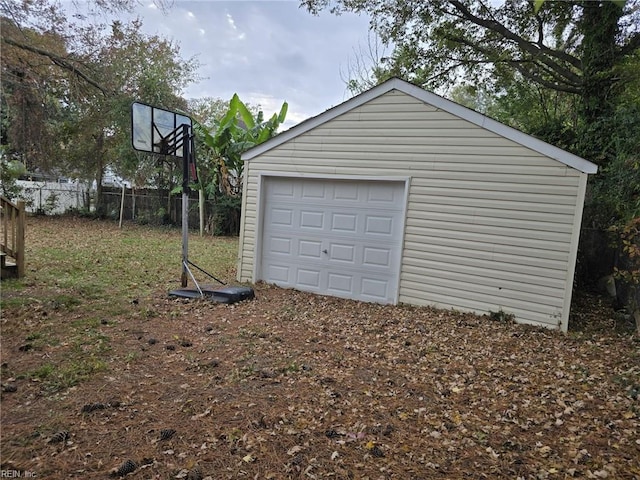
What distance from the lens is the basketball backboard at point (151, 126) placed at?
19.3 ft

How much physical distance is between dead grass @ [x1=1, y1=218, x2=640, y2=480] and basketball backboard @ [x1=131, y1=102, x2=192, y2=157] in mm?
2332

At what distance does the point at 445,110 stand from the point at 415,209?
5.03 feet

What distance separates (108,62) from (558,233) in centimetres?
1118

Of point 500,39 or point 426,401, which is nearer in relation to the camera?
point 426,401

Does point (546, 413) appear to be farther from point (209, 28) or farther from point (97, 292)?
point (209, 28)

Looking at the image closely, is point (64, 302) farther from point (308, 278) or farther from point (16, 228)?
point (308, 278)

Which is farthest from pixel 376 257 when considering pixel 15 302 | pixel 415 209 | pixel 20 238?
pixel 20 238

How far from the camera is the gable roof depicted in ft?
17.2

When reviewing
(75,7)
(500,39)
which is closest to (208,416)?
(75,7)

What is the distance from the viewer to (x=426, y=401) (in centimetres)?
324

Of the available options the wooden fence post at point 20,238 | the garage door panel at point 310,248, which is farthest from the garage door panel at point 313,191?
the wooden fence post at point 20,238

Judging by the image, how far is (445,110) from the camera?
586cm

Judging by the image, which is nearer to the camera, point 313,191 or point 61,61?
point 313,191

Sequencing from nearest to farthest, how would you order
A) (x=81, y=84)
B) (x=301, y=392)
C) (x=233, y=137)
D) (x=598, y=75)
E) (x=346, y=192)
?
1. (x=301, y=392)
2. (x=346, y=192)
3. (x=598, y=75)
4. (x=81, y=84)
5. (x=233, y=137)
